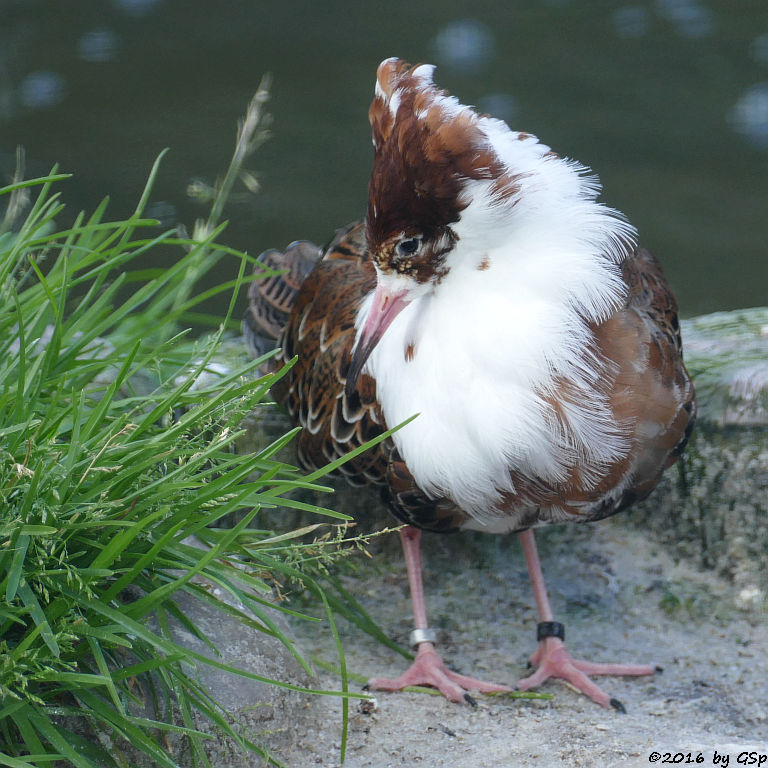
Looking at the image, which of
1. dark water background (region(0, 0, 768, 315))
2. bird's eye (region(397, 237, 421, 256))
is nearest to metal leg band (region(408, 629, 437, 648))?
bird's eye (region(397, 237, 421, 256))

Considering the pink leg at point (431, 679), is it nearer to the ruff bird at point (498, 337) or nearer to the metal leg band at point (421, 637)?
the metal leg band at point (421, 637)

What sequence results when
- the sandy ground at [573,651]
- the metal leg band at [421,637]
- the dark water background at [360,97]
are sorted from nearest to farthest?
the sandy ground at [573,651] → the metal leg band at [421,637] → the dark water background at [360,97]

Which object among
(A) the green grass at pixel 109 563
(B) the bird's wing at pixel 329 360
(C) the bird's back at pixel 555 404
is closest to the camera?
(A) the green grass at pixel 109 563

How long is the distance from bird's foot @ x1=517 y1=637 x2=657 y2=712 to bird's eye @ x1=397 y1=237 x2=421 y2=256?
4.04 feet

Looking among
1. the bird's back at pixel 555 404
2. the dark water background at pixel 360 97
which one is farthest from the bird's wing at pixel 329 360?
the dark water background at pixel 360 97

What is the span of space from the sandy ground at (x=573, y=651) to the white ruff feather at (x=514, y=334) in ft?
1.90

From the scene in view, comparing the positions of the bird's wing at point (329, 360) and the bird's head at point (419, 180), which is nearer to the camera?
the bird's head at point (419, 180)

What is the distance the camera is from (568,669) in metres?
3.12

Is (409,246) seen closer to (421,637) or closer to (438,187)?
(438,187)

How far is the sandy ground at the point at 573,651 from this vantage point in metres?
2.59

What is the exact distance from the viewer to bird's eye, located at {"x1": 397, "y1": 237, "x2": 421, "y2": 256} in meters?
2.68

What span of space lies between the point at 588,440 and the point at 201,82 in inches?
236

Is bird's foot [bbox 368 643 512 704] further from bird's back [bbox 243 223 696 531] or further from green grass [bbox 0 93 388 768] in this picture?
green grass [bbox 0 93 388 768]

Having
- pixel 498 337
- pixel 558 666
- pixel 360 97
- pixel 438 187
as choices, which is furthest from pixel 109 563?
pixel 360 97
